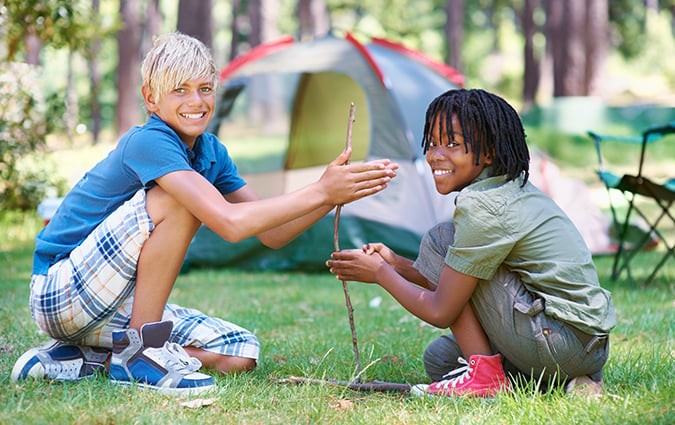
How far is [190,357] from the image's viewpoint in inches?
104

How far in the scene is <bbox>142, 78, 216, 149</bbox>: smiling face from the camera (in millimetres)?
2658

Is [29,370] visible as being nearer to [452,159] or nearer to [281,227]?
[281,227]

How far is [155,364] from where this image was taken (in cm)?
247

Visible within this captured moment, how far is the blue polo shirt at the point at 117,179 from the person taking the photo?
252 cm

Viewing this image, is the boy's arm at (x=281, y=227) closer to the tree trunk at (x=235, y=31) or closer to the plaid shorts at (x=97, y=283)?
the plaid shorts at (x=97, y=283)

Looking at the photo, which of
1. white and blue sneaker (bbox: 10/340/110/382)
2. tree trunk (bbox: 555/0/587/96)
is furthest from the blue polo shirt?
tree trunk (bbox: 555/0/587/96)

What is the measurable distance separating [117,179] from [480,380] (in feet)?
4.33

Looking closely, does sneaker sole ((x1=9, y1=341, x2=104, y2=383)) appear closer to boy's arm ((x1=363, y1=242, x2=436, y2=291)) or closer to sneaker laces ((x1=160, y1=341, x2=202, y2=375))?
sneaker laces ((x1=160, y1=341, x2=202, y2=375))

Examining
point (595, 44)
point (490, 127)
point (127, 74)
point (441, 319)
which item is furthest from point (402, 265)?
point (127, 74)

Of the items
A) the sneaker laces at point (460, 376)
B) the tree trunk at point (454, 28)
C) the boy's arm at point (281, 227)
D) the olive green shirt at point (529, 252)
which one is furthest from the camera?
the tree trunk at point (454, 28)

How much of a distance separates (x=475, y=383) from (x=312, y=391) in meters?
0.50

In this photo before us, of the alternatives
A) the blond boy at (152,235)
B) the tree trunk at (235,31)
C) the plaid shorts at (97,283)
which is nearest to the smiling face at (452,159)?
the blond boy at (152,235)

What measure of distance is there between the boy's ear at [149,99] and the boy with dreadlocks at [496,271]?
2.68 feet

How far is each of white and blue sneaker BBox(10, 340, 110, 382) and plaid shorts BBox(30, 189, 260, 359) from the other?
2.0 inches
